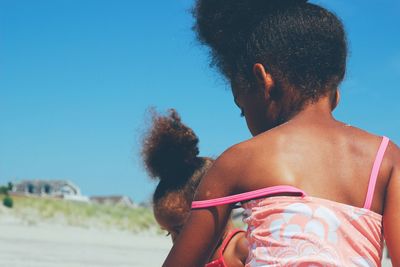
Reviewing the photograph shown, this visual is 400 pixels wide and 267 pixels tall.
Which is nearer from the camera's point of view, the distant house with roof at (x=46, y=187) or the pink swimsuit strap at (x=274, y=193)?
the pink swimsuit strap at (x=274, y=193)

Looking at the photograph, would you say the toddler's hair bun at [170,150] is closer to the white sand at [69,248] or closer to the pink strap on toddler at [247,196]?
the pink strap on toddler at [247,196]

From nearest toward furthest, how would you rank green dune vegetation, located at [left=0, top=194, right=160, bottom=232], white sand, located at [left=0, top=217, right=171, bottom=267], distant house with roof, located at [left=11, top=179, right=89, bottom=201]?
1. white sand, located at [left=0, top=217, right=171, bottom=267]
2. green dune vegetation, located at [left=0, top=194, right=160, bottom=232]
3. distant house with roof, located at [left=11, top=179, right=89, bottom=201]

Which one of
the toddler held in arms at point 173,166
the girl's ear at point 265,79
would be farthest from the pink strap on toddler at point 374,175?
the toddler held in arms at point 173,166

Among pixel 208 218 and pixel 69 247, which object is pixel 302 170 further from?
pixel 69 247

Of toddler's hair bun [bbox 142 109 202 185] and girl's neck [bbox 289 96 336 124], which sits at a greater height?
girl's neck [bbox 289 96 336 124]

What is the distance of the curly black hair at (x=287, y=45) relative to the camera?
1904 millimetres

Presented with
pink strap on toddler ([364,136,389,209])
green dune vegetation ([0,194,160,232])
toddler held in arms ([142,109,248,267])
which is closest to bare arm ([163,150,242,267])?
pink strap on toddler ([364,136,389,209])

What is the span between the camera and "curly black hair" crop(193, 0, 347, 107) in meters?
1.90

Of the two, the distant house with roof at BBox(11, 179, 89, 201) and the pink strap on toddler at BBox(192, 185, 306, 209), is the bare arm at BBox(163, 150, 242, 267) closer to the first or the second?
the pink strap on toddler at BBox(192, 185, 306, 209)

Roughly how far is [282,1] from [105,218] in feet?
60.6

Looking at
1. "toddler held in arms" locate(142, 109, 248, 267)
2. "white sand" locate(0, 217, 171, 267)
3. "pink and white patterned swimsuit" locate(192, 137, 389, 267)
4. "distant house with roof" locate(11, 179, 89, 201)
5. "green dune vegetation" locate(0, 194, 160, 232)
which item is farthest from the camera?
"distant house with roof" locate(11, 179, 89, 201)

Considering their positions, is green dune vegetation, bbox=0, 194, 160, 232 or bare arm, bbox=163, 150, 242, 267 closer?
bare arm, bbox=163, 150, 242, 267

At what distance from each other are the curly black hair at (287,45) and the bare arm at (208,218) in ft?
0.92

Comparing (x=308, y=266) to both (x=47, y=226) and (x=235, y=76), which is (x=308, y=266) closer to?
(x=235, y=76)
